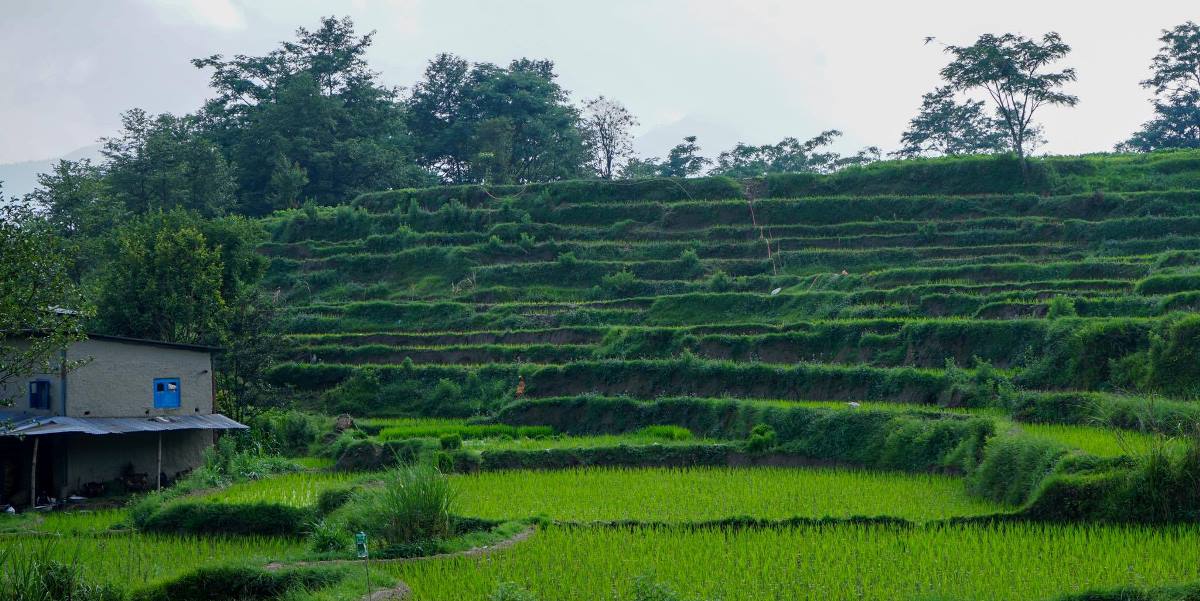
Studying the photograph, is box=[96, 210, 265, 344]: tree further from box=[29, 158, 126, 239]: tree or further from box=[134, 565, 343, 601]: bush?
box=[134, 565, 343, 601]: bush

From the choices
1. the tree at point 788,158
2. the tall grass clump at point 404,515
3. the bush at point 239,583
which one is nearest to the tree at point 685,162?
the tree at point 788,158

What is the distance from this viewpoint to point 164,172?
1754 inches

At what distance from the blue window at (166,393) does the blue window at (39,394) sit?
2.28 metres

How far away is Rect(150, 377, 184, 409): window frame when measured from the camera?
23547mm

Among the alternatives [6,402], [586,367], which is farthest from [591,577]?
[586,367]

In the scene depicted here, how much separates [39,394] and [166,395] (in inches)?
104

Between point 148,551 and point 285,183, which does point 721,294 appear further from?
point 285,183

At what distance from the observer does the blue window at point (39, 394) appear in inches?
860

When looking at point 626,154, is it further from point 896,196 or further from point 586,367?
point 586,367

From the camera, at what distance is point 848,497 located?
16.4 metres

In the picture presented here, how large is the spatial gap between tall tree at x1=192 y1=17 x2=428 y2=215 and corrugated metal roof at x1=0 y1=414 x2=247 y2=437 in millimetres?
27950

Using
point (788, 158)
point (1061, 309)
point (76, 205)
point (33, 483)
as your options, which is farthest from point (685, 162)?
point (33, 483)

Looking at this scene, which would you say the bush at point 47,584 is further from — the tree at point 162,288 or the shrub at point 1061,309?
the shrub at point 1061,309

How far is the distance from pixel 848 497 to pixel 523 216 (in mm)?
28630
